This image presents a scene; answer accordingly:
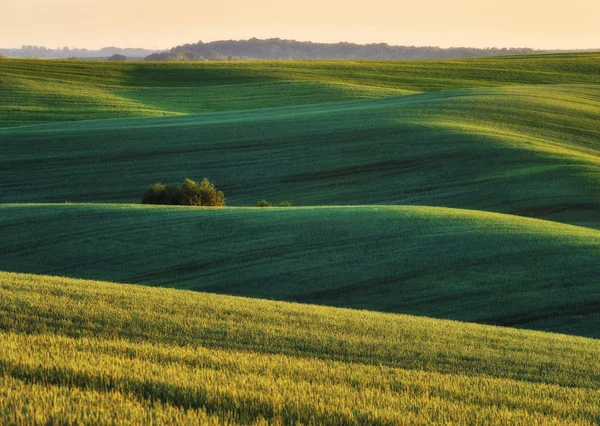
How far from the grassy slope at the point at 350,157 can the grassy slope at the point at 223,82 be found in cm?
1200

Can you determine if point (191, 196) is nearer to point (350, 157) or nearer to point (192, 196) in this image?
point (192, 196)

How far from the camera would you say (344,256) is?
23953 mm

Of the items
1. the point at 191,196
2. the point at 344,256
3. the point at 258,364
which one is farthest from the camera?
the point at 191,196

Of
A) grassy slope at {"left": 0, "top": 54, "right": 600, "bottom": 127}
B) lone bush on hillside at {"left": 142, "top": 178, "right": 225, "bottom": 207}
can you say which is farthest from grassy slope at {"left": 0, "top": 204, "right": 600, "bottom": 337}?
grassy slope at {"left": 0, "top": 54, "right": 600, "bottom": 127}

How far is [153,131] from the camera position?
169 feet

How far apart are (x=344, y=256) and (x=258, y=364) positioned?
1455 cm

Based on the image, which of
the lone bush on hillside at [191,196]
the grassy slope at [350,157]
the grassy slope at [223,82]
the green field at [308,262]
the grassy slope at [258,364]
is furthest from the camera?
the grassy slope at [223,82]

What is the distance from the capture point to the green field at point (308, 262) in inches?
320

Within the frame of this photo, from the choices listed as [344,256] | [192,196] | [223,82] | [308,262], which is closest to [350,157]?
[192,196]

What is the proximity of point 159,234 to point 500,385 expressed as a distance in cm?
1802

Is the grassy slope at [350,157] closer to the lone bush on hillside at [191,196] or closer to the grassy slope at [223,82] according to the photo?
the lone bush on hillside at [191,196]

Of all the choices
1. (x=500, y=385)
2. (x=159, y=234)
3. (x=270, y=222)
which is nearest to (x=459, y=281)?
(x=270, y=222)

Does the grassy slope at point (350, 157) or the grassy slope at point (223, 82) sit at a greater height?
the grassy slope at point (223, 82)

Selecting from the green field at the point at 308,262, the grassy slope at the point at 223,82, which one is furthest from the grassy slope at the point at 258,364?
the grassy slope at the point at 223,82
